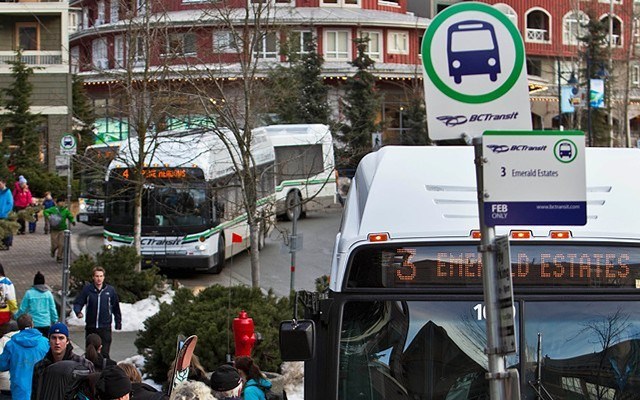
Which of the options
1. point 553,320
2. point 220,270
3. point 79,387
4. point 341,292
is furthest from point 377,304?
point 220,270

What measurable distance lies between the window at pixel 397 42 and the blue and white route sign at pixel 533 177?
64.6 metres

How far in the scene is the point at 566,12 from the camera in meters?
80.6

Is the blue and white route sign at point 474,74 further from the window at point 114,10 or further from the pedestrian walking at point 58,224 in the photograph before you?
the pedestrian walking at point 58,224

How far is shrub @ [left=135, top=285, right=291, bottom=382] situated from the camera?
14477 mm

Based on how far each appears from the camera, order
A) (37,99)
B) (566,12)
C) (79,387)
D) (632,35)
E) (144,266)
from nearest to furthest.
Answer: (79,387), (144,266), (37,99), (632,35), (566,12)

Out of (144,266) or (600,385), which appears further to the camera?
(144,266)

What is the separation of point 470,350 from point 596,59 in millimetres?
57287

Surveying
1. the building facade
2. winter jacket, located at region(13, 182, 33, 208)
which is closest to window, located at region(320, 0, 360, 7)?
the building facade

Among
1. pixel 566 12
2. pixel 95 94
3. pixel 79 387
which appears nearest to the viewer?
pixel 79 387

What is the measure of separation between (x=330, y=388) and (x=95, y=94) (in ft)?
204

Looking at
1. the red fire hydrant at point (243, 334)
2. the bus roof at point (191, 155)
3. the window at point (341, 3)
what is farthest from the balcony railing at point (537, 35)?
the red fire hydrant at point (243, 334)

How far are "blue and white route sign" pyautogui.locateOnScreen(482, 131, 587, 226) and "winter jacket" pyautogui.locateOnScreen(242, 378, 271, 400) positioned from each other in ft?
15.6

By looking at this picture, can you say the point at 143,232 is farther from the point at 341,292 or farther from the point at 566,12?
the point at 566,12

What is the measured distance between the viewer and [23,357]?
11750 millimetres
